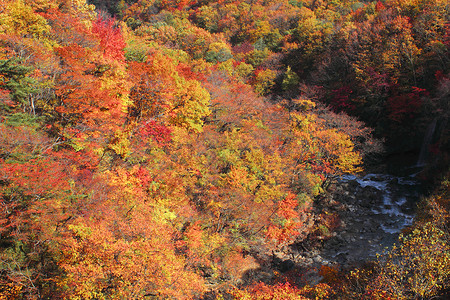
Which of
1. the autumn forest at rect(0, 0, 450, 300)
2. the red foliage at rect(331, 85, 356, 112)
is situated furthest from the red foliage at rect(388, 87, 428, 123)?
the red foliage at rect(331, 85, 356, 112)

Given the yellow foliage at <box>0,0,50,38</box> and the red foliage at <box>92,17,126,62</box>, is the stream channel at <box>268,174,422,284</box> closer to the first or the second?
the red foliage at <box>92,17,126,62</box>

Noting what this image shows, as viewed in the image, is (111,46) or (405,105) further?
(405,105)

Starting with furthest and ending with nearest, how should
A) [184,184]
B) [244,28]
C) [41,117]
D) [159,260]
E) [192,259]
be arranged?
1. [244,28]
2. [184,184]
3. [192,259]
4. [41,117]
5. [159,260]

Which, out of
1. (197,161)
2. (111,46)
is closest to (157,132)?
(197,161)

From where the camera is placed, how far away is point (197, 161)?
812 inches

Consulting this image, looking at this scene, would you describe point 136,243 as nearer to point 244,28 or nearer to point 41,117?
point 41,117

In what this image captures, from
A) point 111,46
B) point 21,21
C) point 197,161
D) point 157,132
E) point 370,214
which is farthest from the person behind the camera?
point 370,214

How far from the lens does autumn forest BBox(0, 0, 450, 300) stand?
1220cm

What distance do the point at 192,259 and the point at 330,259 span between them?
11.6 m

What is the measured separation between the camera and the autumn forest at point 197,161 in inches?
480

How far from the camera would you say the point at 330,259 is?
22734mm

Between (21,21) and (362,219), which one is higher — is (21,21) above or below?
above

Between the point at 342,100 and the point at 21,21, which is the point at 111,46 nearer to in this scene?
the point at 21,21

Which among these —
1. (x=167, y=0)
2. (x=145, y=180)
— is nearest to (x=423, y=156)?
(x=145, y=180)
